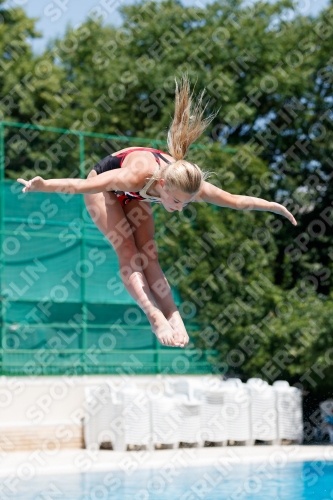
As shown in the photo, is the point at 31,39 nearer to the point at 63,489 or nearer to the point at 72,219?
the point at 72,219

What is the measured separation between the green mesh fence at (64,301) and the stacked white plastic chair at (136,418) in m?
2.08

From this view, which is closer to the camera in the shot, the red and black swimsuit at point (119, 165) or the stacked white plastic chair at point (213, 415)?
the red and black swimsuit at point (119, 165)

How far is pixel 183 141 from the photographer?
5.01m

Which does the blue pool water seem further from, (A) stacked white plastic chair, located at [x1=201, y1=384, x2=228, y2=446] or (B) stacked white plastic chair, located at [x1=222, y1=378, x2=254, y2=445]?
(B) stacked white plastic chair, located at [x1=222, y1=378, x2=254, y2=445]

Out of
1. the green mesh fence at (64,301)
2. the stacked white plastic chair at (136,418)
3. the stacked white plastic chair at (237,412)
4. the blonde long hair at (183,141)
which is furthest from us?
the green mesh fence at (64,301)

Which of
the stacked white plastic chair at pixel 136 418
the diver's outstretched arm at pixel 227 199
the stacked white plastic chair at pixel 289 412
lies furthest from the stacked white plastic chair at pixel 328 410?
the diver's outstretched arm at pixel 227 199

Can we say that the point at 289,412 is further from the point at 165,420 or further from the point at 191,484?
the point at 191,484

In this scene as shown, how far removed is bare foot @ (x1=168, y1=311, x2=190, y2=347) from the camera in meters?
4.98

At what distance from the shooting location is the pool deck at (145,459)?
979cm

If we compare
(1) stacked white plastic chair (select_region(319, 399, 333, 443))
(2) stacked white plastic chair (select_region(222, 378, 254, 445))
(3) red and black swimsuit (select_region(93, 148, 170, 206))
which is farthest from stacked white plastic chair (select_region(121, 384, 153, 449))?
(3) red and black swimsuit (select_region(93, 148, 170, 206))

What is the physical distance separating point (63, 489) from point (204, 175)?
4957 mm

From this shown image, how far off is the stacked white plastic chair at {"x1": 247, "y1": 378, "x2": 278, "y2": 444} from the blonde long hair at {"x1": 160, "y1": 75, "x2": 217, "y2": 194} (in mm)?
7683

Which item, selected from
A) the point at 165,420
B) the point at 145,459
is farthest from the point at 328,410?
the point at 145,459

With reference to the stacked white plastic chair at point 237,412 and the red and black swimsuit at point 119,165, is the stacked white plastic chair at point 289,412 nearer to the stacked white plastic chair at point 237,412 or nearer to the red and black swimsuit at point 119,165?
the stacked white plastic chair at point 237,412
